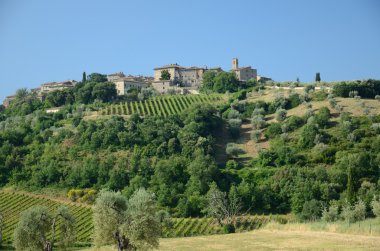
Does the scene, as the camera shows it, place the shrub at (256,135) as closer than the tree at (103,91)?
Yes

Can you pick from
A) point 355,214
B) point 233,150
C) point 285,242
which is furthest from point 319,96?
point 285,242

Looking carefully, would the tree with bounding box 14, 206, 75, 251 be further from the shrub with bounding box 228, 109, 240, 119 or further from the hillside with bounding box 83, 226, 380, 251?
the shrub with bounding box 228, 109, 240, 119

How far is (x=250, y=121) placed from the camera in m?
98.7

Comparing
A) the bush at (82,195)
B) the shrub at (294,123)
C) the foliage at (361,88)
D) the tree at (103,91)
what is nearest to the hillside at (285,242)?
the bush at (82,195)

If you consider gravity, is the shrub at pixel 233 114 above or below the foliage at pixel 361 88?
below

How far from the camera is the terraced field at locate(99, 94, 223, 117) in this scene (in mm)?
102812

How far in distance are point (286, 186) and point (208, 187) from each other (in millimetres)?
9566

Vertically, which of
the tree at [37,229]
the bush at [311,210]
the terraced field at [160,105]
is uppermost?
the terraced field at [160,105]

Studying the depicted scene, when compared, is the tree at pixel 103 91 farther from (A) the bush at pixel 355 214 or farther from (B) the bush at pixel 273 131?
(A) the bush at pixel 355 214

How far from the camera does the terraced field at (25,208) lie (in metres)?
55.4

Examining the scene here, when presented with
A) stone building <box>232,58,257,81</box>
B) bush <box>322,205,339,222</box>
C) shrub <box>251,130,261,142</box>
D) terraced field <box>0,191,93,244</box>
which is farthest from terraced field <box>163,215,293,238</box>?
stone building <box>232,58,257,81</box>

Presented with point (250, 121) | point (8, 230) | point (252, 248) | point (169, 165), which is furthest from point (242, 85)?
point (252, 248)

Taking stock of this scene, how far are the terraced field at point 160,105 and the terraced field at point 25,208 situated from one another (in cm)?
3412

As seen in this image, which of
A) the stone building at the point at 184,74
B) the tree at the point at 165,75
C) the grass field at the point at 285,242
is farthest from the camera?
the stone building at the point at 184,74
